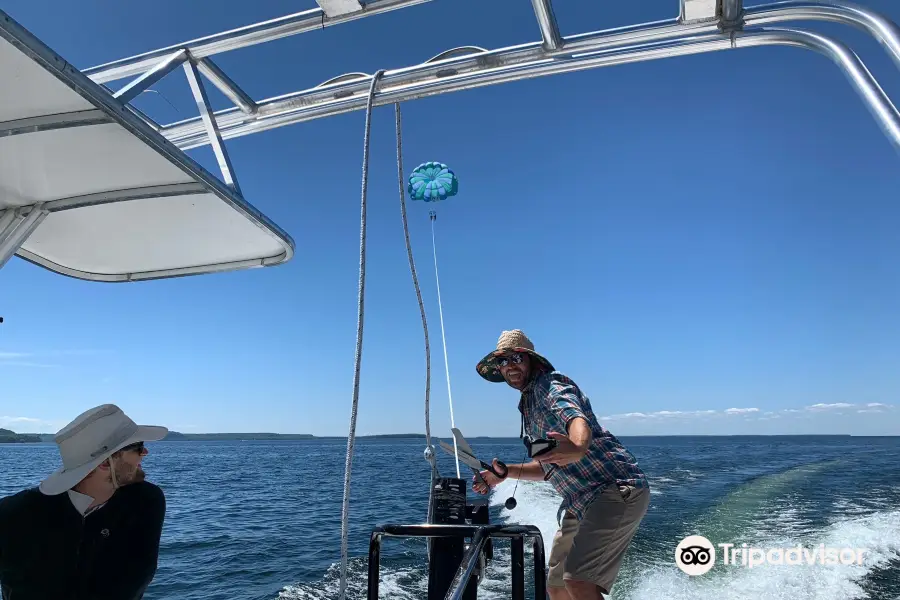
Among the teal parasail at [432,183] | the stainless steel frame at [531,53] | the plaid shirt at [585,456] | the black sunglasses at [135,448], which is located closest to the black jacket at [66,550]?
the black sunglasses at [135,448]

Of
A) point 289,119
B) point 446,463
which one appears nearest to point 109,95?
point 289,119

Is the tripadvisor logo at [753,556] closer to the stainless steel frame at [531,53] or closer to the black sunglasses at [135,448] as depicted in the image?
the stainless steel frame at [531,53]

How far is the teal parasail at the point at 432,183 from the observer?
5429mm

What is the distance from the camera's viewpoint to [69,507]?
4.73 feet

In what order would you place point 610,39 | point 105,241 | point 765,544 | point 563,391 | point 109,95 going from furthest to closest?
point 765,544 < point 105,241 < point 610,39 < point 563,391 < point 109,95

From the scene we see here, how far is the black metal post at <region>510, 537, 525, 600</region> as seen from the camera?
5.01 feet

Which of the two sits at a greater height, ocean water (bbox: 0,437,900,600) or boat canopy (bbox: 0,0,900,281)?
boat canopy (bbox: 0,0,900,281)

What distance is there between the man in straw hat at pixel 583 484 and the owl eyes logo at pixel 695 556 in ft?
22.6

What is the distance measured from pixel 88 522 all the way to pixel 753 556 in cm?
1000

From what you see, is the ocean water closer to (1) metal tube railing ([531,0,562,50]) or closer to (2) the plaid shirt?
(2) the plaid shirt

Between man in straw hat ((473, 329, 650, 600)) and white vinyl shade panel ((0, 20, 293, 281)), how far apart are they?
5.14 feet

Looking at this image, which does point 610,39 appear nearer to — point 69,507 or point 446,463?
point 69,507

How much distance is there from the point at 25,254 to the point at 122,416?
247 centimetres

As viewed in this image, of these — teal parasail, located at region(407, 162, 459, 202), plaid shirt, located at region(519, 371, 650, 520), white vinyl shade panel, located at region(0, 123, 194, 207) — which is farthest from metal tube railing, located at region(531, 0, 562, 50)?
teal parasail, located at region(407, 162, 459, 202)
